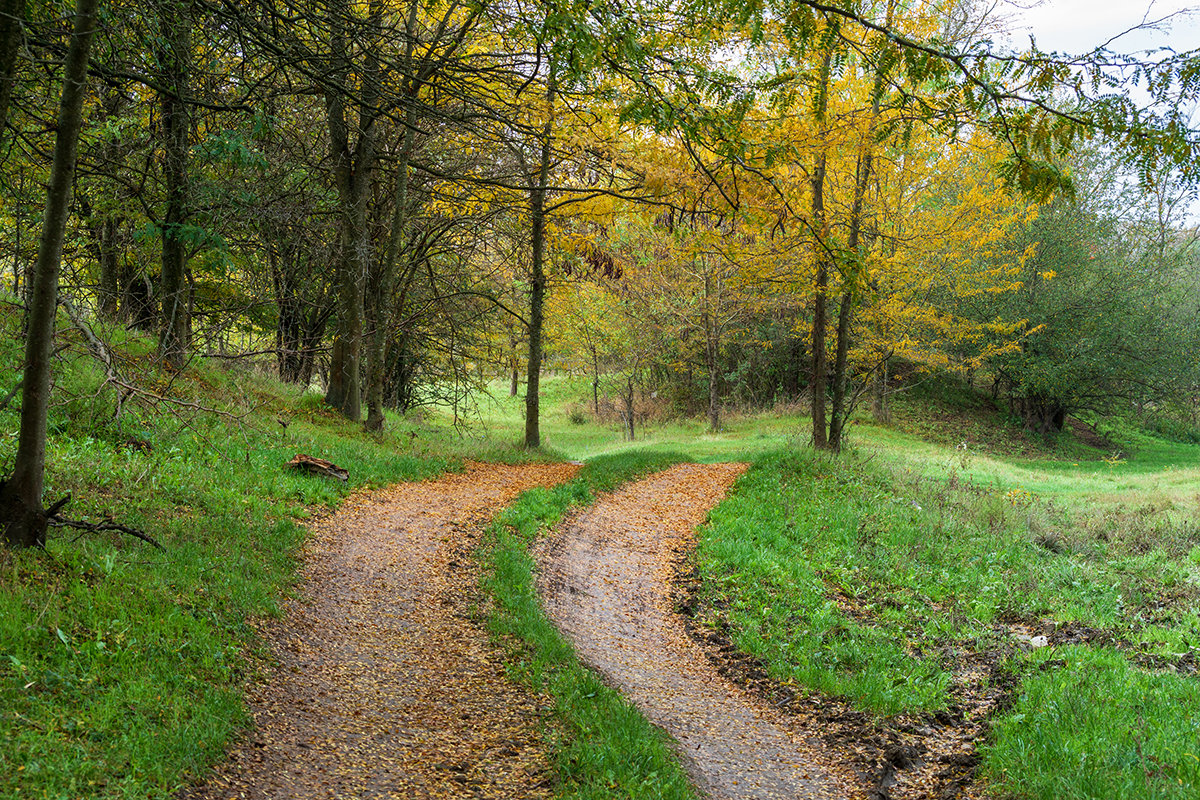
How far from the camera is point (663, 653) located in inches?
266

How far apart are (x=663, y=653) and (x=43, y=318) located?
5.22 meters

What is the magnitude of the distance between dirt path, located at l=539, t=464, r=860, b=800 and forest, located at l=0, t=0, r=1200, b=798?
21.2 inches

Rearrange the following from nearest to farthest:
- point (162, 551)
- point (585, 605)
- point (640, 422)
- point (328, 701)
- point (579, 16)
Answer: point (579, 16) → point (328, 701) → point (162, 551) → point (585, 605) → point (640, 422)

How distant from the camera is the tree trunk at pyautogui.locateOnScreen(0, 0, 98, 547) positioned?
4566 mm

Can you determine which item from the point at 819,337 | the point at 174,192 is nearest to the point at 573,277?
the point at 819,337

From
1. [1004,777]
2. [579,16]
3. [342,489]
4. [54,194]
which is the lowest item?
[1004,777]

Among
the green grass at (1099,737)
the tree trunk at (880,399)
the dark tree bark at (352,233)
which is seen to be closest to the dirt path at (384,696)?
the green grass at (1099,737)

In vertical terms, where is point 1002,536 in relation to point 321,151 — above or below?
below

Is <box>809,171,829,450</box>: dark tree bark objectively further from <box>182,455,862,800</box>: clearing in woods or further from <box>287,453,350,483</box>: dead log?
<box>287,453,350,483</box>: dead log

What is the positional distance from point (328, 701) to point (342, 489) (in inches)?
193

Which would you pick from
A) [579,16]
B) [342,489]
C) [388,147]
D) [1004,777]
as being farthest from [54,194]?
[388,147]

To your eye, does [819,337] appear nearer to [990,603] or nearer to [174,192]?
[990,603]

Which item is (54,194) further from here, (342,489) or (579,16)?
(342,489)

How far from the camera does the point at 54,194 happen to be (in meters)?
4.63
